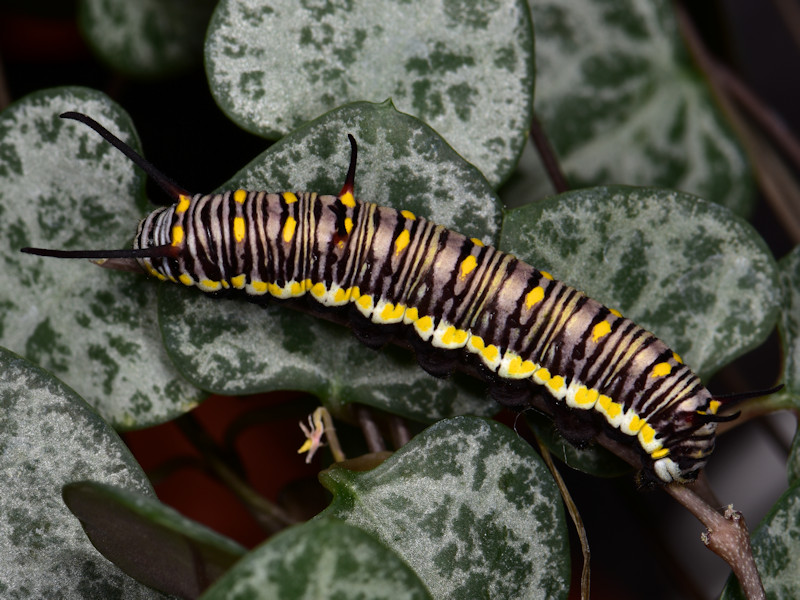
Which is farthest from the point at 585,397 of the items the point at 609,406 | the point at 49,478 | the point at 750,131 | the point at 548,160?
the point at 750,131

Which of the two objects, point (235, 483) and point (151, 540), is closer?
point (151, 540)

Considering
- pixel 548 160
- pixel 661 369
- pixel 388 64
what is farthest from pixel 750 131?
pixel 388 64

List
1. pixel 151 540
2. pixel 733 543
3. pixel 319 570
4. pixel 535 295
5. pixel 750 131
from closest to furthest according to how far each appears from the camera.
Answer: pixel 319 570 < pixel 151 540 < pixel 733 543 < pixel 535 295 < pixel 750 131

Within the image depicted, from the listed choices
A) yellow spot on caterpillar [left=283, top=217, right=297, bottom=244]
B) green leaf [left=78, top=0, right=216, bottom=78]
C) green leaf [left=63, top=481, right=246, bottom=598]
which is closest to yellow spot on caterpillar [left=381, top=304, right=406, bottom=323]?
yellow spot on caterpillar [left=283, top=217, right=297, bottom=244]

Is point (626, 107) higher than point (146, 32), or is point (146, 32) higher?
point (146, 32)

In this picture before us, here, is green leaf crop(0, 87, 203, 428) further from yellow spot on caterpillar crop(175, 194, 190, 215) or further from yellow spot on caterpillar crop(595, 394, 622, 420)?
yellow spot on caterpillar crop(595, 394, 622, 420)

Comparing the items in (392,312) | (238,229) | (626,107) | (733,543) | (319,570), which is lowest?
(733,543)

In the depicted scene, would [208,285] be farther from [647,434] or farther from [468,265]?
[647,434]

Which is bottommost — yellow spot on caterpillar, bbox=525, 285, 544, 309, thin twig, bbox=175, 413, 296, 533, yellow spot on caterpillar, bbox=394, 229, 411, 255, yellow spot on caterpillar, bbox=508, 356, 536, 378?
thin twig, bbox=175, 413, 296, 533

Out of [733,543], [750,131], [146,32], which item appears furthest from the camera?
[750,131]
